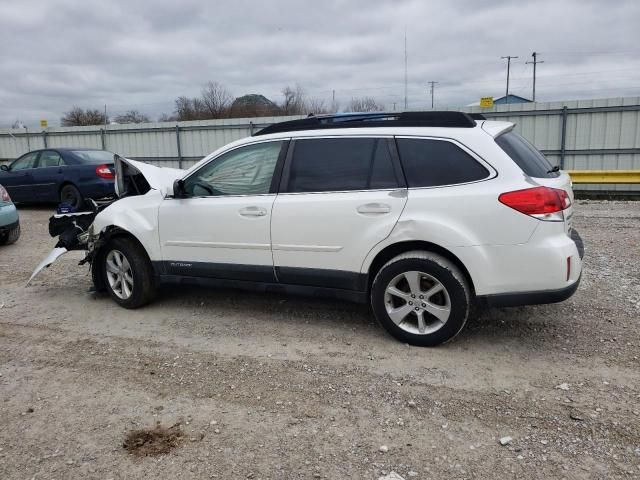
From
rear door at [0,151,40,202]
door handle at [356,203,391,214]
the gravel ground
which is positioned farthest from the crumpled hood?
rear door at [0,151,40,202]

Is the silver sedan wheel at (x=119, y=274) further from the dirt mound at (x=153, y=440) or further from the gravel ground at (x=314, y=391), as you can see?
the dirt mound at (x=153, y=440)

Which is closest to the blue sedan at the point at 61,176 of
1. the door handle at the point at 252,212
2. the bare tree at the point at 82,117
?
the door handle at the point at 252,212

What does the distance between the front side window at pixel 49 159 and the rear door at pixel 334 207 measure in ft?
30.7

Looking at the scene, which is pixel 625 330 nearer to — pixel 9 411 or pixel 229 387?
pixel 229 387

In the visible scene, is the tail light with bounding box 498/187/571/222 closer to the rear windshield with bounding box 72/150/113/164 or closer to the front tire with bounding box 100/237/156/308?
the front tire with bounding box 100/237/156/308

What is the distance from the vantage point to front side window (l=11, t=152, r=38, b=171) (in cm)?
1231

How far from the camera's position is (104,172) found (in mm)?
11359

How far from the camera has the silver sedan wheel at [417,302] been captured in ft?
12.8

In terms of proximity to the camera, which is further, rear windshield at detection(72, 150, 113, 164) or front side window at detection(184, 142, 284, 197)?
rear windshield at detection(72, 150, 113, 164)

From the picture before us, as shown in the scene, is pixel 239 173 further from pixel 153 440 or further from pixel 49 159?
pixel 49 159

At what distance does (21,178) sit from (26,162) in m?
0.40

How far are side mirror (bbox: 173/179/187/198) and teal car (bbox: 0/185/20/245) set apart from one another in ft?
16.3

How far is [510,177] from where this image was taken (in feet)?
12.0

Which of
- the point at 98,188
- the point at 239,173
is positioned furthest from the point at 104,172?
the point at 239,173
